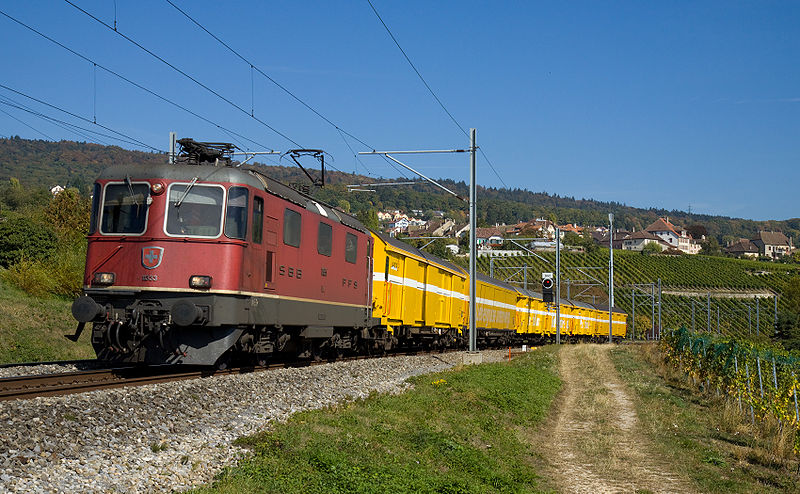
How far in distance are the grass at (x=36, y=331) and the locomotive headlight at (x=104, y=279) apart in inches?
537

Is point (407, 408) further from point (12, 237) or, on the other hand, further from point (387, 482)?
point (12, 237)

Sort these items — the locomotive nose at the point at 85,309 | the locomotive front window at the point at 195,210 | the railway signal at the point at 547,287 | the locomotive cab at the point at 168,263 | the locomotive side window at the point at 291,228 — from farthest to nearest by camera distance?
the railway signal at the point at 547,287, the locomotive side window at the point at 291,228, the locomotive front window at the point at 195,210, the locomotive cab at the point at 168,263, the locomotive nose at the point at 85,309

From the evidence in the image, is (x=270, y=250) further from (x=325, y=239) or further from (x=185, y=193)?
(x=325, y=239)

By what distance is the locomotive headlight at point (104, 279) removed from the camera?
13.5 m

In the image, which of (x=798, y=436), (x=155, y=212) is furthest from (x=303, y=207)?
(x=798, y=436)

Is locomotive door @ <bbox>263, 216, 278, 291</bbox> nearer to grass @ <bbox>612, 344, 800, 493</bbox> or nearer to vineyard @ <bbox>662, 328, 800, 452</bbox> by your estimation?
grass @ <bbox>612, 344, 800, 493</bbox>

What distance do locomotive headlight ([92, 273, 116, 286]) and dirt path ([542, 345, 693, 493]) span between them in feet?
27.2

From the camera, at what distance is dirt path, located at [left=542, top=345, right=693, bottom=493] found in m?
10.6

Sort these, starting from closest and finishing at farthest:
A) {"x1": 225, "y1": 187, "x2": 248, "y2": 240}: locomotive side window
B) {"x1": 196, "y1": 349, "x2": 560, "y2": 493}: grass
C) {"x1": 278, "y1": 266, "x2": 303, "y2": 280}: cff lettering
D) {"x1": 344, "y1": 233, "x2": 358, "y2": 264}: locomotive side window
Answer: {"x1": 196, "y1": 349, "x2": 560, "y2": 493}: grass, {"x1": 225, "y1": 187, "x2": 248, "y2": 240}: locomotive side window, {"x1": 278, "y1": 266, "x2": 303, "y2": 280}: cff lettering, {"x1": 344, "y1": 233, "x2": 358, "y2": 264}: locomotive side window

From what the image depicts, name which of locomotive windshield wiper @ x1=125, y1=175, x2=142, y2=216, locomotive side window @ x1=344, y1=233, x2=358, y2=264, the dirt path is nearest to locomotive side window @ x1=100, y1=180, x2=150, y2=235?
locomotive windshield wiper @ x1=125, y1=175, x2=142, y2=216

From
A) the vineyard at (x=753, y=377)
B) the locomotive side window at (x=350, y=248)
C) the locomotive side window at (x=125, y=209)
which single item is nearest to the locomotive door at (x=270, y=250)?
the locomotive side window at (x=125, y=209)

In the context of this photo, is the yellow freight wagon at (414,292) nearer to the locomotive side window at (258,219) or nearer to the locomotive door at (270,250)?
the locomotive door at (270,250)

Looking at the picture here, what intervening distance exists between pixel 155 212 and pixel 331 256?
19.4ft

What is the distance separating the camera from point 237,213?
45.5ft
